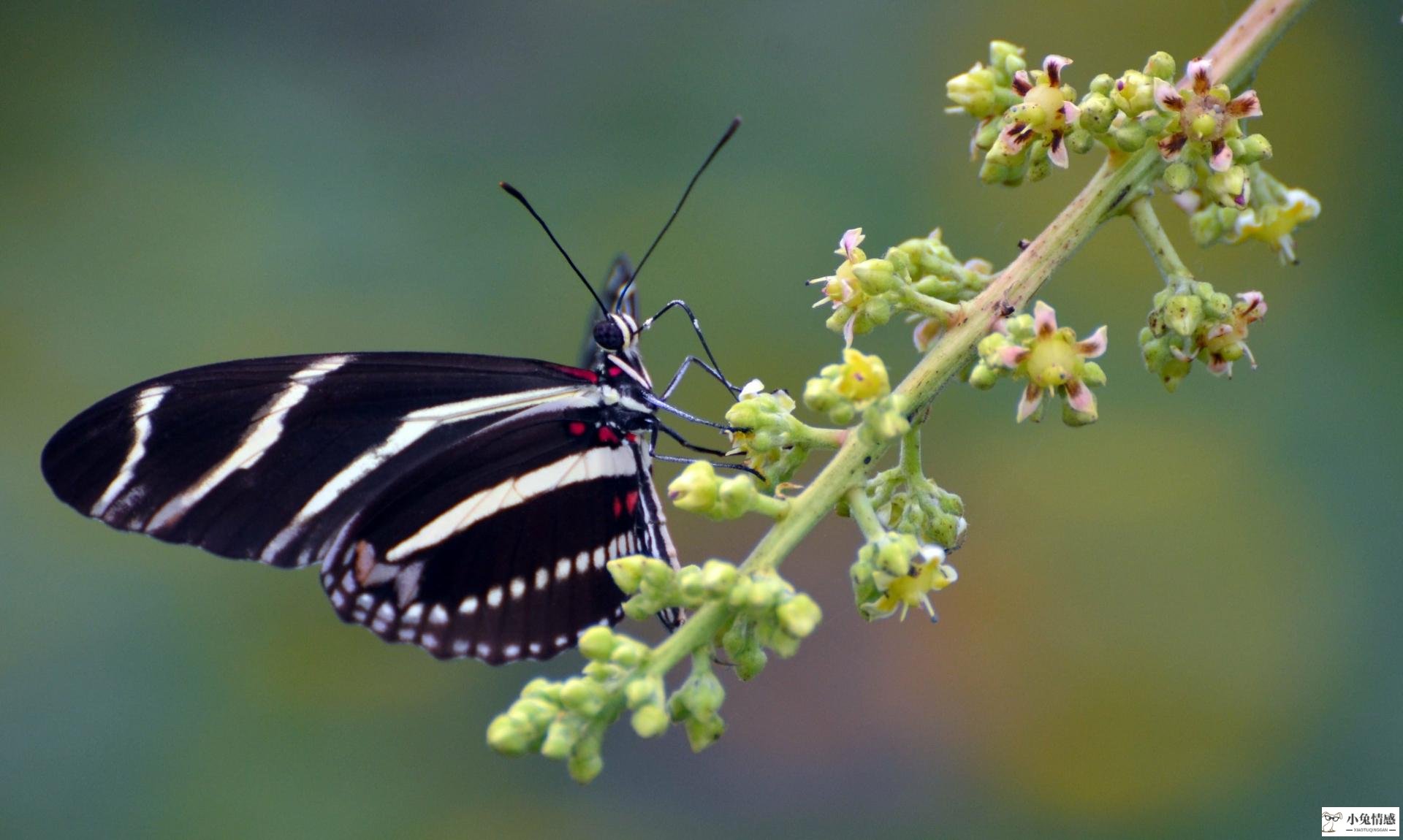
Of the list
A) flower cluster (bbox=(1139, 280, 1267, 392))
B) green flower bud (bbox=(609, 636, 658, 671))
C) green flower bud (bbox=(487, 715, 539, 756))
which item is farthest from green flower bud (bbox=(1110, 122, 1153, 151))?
green flower bud (bbox=(487, 715, 539, 756))

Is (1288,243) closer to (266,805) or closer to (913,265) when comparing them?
(913,265)

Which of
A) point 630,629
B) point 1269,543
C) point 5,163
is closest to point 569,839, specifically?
point 630,629

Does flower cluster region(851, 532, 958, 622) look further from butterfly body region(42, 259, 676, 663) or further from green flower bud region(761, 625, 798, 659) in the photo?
butterfly body region(42, 259, 676, 663)

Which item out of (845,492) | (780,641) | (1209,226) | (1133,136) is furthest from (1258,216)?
(780,641)

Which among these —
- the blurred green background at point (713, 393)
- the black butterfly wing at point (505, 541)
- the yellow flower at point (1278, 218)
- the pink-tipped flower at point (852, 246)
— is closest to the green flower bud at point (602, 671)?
the pink-tipped flower at point (852, 246)

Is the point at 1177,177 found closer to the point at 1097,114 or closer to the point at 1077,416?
the point at 1097,114

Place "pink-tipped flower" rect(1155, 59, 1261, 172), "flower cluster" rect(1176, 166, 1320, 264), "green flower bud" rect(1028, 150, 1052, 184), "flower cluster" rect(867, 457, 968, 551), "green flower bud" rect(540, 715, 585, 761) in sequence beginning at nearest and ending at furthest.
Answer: "green flower bud" rect(540, 715, 585, 761)
"pink-tipped flower" rect(1155, 59, 1261, 172)
"flower cluster" rect(867, 457, 968, 551)
"green flower bud" rect(1028, 150, 1052, 184)
"flower cluster" rect(1176, 166, 1320, 264)

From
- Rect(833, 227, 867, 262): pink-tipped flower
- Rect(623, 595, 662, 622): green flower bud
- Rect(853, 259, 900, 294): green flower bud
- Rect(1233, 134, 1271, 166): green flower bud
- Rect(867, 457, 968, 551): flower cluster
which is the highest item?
Rect(1233, 134, 1271, 166): green flower bud
